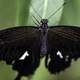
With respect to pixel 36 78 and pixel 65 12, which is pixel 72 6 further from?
pixel 36 78

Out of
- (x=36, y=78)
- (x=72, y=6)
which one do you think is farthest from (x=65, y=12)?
(x=36, y=78)

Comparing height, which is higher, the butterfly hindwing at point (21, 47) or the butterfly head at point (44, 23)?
the butterfly head at point (44, 23)

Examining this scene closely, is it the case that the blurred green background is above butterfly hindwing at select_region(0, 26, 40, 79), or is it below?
above

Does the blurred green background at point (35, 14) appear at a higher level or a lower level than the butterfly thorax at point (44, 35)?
higher
